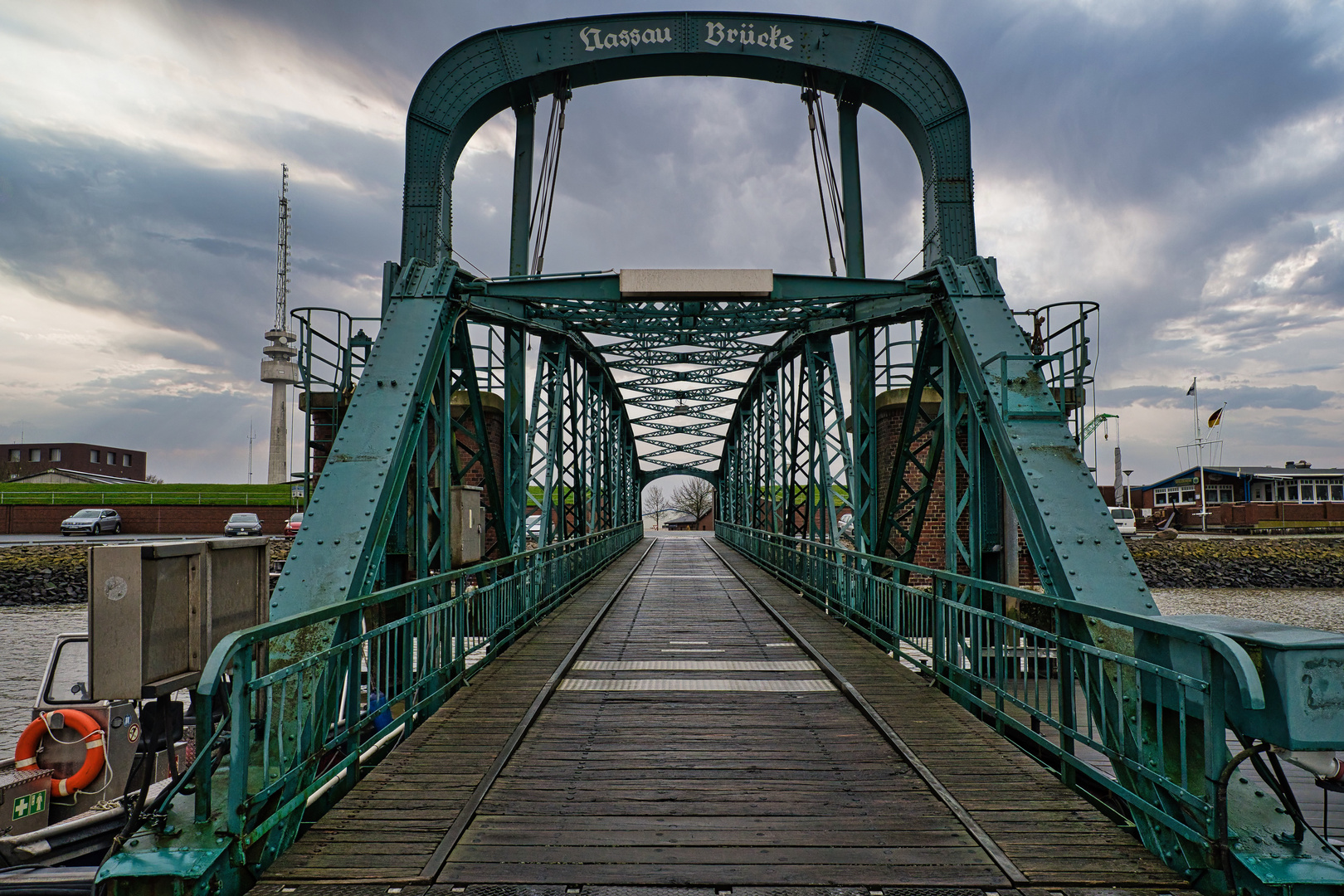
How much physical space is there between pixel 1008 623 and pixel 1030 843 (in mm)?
1837

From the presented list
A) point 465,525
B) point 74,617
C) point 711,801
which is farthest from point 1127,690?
point 74,617

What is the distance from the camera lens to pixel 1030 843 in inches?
151

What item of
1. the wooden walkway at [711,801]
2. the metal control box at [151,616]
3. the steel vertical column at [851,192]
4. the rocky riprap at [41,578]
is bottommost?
the rocky riprap at [41,578]

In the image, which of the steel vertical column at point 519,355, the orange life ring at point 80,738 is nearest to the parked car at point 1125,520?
the steel vertical column at point 519,355

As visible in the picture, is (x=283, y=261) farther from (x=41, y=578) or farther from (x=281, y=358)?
(x=41, y=578)

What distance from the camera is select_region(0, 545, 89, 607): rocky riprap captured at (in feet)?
74.0

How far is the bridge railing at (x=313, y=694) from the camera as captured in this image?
3.39 meters

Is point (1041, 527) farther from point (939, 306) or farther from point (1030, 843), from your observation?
point (939, 306)

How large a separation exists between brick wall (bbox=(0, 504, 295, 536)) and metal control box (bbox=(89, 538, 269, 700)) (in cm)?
3778

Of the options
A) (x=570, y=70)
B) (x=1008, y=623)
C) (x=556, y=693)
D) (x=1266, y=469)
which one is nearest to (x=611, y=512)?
(x=570, y=70)

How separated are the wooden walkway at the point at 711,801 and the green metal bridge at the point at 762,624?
0.10 ft

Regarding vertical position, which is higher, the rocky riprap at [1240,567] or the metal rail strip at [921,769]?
the metal rail strip at [921,769]

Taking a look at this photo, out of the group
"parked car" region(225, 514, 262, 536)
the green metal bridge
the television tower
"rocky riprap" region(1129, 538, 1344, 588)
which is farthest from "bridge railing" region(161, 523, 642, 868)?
the television tower

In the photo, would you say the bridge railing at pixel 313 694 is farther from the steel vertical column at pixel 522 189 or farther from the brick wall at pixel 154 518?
the brick wall at pixel 154 518
